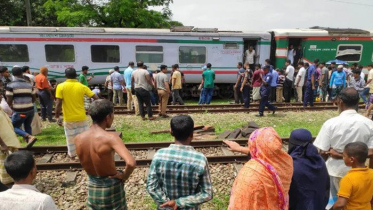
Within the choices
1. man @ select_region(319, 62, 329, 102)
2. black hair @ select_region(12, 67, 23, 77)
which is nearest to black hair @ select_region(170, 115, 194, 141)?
black hair @ select_region(12, 67, 23, 77)

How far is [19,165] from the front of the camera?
2176 mm

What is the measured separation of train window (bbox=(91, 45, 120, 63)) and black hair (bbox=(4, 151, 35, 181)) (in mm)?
10667

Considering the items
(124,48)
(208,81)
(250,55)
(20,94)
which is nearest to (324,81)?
(250,55)

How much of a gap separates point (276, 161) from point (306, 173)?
14.9 inches

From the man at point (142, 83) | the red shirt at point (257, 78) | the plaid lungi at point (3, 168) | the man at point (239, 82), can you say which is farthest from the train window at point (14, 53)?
the red shirt at point (257, 78)

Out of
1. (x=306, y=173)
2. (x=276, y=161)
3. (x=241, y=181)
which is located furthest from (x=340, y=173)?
(x=241, y=181)

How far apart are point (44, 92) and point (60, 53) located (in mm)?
4353

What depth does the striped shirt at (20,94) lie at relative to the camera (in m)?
5.69

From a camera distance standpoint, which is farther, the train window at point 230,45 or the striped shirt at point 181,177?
the train window at point 230,45

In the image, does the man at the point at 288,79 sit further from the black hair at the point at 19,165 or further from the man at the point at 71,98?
the black hair at the point at 19,165

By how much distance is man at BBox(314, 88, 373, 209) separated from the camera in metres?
3.05

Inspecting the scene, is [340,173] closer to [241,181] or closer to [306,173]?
[306,173]

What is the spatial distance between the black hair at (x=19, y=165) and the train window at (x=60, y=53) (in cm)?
1089

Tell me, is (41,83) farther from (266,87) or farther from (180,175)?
(180,175)
